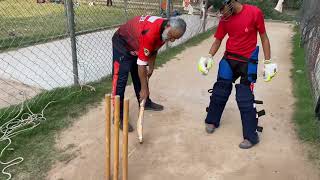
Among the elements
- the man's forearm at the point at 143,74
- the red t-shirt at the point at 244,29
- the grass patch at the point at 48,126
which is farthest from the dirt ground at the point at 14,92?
the red t-shirt at the point at 244,29

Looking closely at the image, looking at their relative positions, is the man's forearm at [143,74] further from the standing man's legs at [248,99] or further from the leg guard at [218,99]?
the standing man's legs at [248,99]

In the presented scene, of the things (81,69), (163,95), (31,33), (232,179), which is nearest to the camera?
(232,179)

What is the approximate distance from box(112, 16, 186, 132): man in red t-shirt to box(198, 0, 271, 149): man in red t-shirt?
1.77ft

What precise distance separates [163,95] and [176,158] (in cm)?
185

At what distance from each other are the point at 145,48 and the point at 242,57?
101 cm

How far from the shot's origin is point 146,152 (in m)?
3.95

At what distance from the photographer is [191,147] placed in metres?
4.09

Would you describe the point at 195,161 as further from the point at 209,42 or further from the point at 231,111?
the point at 209,42

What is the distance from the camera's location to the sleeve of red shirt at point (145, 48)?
370cm

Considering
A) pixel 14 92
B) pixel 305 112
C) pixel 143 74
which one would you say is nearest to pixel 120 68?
pixel 143 74

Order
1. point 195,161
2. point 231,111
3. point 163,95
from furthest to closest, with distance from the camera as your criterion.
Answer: point 163,95, point 231,111, point 195,161

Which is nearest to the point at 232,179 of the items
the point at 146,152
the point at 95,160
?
the point at 146,152

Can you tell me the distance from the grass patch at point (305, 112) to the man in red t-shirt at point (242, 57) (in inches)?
22.9

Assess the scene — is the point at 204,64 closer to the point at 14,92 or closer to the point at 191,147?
the point at 191,147
